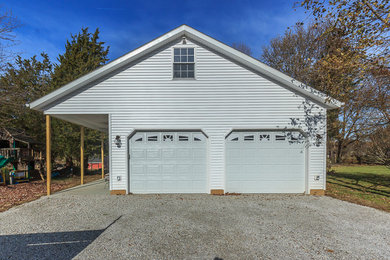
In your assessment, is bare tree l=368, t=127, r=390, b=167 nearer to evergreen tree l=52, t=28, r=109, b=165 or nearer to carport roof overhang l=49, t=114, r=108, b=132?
carport roof overhang l=49, t=114, r=108, b=132

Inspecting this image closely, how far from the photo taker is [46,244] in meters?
3.56

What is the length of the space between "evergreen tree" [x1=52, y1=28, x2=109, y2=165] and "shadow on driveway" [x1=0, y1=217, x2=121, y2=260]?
8184 mm

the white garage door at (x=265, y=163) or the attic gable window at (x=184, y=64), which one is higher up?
the attic gable window at (x=184, y=64)

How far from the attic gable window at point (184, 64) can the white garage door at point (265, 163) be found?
2868 mm

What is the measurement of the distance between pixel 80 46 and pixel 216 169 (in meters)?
14.8

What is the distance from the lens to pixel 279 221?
460cm

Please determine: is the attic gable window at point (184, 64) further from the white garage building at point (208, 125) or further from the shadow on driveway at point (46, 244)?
the shadow on driveway at point (46, 244)

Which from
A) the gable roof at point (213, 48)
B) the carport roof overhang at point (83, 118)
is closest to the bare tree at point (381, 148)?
the gable roof at point (213, 48)

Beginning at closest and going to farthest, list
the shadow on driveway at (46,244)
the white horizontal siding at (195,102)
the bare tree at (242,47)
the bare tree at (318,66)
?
the shadow on driveway at (46,244) → the white horizontal siding at (195,102) → the bare tree at (318,66) → the bare tree at (242,47)

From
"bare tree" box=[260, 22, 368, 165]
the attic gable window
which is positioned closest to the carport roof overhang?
the attic gable window

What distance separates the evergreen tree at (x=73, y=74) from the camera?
10.9 meters

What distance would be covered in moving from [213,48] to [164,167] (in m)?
4.82

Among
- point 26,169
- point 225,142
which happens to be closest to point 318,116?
point 225,142

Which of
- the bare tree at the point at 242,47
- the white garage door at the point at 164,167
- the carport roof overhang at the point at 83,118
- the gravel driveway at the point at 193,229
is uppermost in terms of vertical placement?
the bare tree at the point at 242,47
